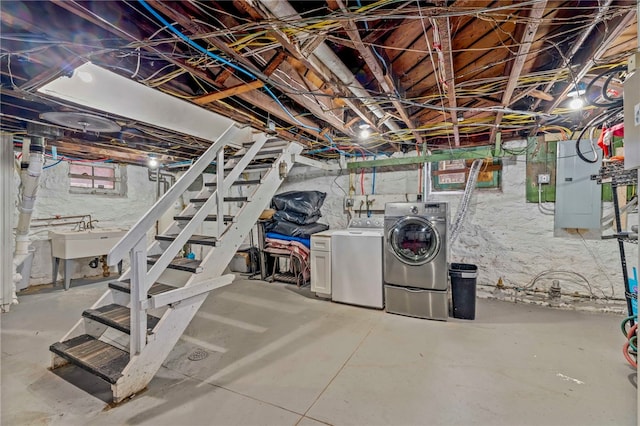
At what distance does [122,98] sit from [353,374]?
9.09ft

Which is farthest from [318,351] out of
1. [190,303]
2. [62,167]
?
[62,167]

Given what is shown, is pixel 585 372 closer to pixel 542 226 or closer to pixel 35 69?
pixel 542 226

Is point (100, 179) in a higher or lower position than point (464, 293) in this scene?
higher

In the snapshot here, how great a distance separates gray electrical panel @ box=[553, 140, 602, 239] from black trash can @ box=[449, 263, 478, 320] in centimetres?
140

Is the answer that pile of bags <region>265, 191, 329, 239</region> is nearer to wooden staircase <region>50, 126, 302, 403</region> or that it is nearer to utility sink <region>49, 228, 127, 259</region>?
wooden staircase <region>50, 126, 302, 403</region>

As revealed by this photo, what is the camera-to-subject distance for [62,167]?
4.33 meters

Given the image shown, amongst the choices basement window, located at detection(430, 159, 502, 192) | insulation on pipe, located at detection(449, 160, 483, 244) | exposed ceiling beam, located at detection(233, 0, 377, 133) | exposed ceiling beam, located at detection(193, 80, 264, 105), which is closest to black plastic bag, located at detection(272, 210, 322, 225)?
basement window, located at detection(430, 159, 502, 192)

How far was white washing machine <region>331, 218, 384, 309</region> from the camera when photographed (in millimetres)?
3232

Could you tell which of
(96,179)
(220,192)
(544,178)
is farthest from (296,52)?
(96,179)

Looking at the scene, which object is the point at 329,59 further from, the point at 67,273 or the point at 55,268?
the point at 55,268

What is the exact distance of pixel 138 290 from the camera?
164 centimetres

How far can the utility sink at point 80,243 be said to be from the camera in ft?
12.4

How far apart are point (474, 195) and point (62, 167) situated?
250 inches

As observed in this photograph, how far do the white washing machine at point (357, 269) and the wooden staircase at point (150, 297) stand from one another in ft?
4.28
